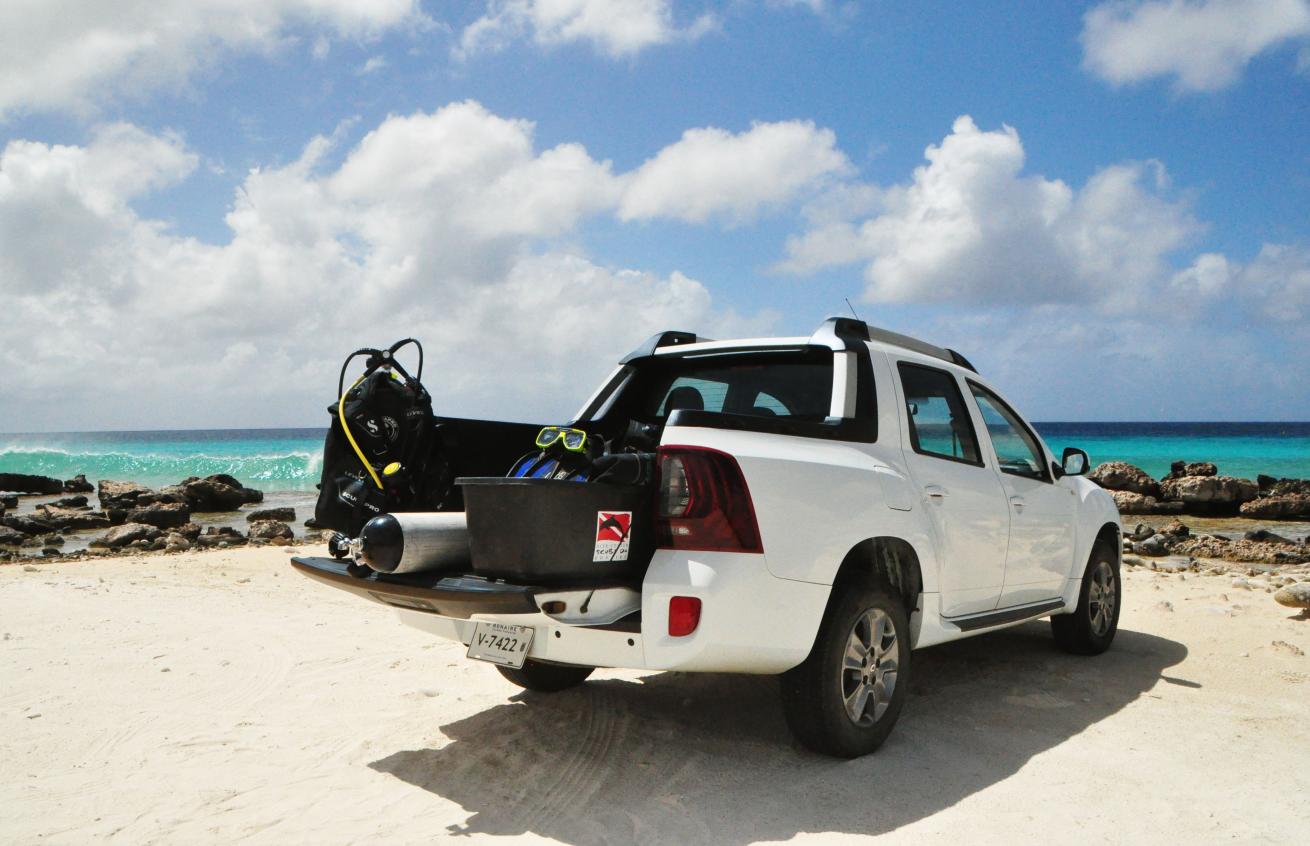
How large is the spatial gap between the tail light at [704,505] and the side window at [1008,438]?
2361 mm

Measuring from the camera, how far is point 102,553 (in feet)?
46.9

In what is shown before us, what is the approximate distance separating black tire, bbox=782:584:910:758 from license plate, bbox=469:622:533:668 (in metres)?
1.10

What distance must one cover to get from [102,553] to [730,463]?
43.9 feet

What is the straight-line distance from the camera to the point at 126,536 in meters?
15.5

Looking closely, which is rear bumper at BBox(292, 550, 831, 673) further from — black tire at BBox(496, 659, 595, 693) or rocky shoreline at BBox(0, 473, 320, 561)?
rocky shoreline at BBox(0, 473, 320, 561)

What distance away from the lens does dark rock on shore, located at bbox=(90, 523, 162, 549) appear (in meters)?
15.4

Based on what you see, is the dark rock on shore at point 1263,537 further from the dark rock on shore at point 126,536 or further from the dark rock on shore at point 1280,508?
the dark rock on shore at point 126,536

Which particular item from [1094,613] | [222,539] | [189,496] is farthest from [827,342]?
[189,496]

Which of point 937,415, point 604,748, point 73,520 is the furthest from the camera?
point 73,520

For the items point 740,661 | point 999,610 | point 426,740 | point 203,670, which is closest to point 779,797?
point 740,661

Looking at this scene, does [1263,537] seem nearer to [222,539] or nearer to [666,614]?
[666,614]

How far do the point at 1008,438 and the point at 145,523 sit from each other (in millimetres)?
17119

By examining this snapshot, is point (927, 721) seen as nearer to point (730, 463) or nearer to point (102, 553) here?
point (730, 463)

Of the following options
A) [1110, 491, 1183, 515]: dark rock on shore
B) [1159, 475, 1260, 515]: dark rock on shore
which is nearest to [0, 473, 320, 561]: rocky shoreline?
[1110, 491, 1183, 515]: dark rock on shore
